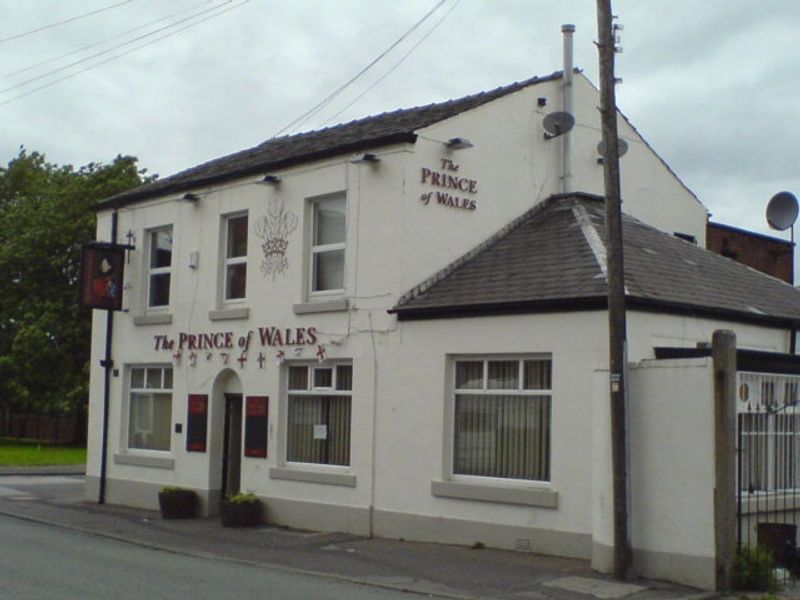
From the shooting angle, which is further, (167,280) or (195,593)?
(167,280)

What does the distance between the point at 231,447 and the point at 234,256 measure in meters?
3.61

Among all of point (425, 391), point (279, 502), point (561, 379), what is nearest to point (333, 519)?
point (279, 502)

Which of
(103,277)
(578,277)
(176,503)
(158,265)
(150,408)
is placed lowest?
(176,503)

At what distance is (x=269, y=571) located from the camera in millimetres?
14789

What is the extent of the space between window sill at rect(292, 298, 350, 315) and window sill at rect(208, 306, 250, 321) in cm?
140

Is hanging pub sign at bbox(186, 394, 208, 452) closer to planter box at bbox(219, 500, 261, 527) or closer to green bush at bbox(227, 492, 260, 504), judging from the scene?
green bush at bbox(227, 492, 260, 504)

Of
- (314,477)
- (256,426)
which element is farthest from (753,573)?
(256,426)

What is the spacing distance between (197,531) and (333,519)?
7.89 feet

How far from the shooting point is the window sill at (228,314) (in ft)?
68.3

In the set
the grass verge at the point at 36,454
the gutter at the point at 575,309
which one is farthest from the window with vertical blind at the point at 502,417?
the grass verge at the point at 36,454

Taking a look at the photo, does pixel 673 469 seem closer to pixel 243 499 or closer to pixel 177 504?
pixel 243 499

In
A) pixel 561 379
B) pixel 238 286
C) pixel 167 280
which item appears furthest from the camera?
pixel 167 280

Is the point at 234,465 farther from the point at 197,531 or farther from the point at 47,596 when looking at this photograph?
the point at 47,596

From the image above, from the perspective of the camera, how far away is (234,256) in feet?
71.1
